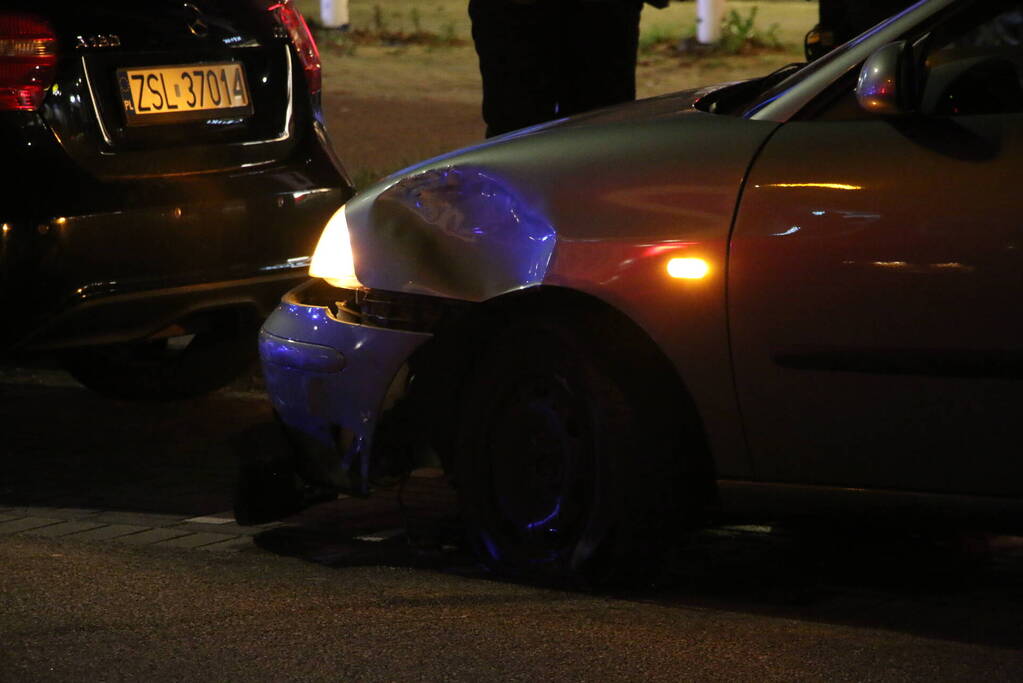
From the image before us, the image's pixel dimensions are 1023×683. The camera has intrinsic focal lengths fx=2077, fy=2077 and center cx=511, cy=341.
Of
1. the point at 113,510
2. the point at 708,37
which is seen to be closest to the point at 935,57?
the point at 113,510

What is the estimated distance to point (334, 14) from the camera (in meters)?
23.6

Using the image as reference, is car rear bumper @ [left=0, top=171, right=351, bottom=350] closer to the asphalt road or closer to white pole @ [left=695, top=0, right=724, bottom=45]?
the asphalt road

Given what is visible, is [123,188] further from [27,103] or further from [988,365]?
[988,365]

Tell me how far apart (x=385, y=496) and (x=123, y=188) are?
1.17 m

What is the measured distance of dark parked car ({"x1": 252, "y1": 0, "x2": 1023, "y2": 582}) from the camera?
421 cm

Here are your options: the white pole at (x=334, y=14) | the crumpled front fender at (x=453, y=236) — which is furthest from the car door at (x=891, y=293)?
the white pole at (x=334, y=14)

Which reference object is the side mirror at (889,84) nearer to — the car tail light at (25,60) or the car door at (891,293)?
the car door at (891,293)

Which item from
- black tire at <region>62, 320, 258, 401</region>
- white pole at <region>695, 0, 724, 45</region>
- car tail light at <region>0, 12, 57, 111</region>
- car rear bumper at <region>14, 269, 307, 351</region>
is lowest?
white pole at <region>695, 0, 724, 45</region>

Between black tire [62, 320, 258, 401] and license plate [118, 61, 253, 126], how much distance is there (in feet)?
3.31

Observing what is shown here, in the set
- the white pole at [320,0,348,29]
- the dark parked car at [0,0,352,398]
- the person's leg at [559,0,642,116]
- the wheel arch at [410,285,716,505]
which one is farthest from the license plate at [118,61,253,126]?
the white pole at [320,0,348,29]

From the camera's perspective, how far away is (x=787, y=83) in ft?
15.5

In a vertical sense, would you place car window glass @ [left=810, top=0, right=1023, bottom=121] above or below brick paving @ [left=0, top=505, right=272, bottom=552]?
above

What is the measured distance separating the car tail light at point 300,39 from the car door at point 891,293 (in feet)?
8.42

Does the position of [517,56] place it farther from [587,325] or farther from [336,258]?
[587,325]
